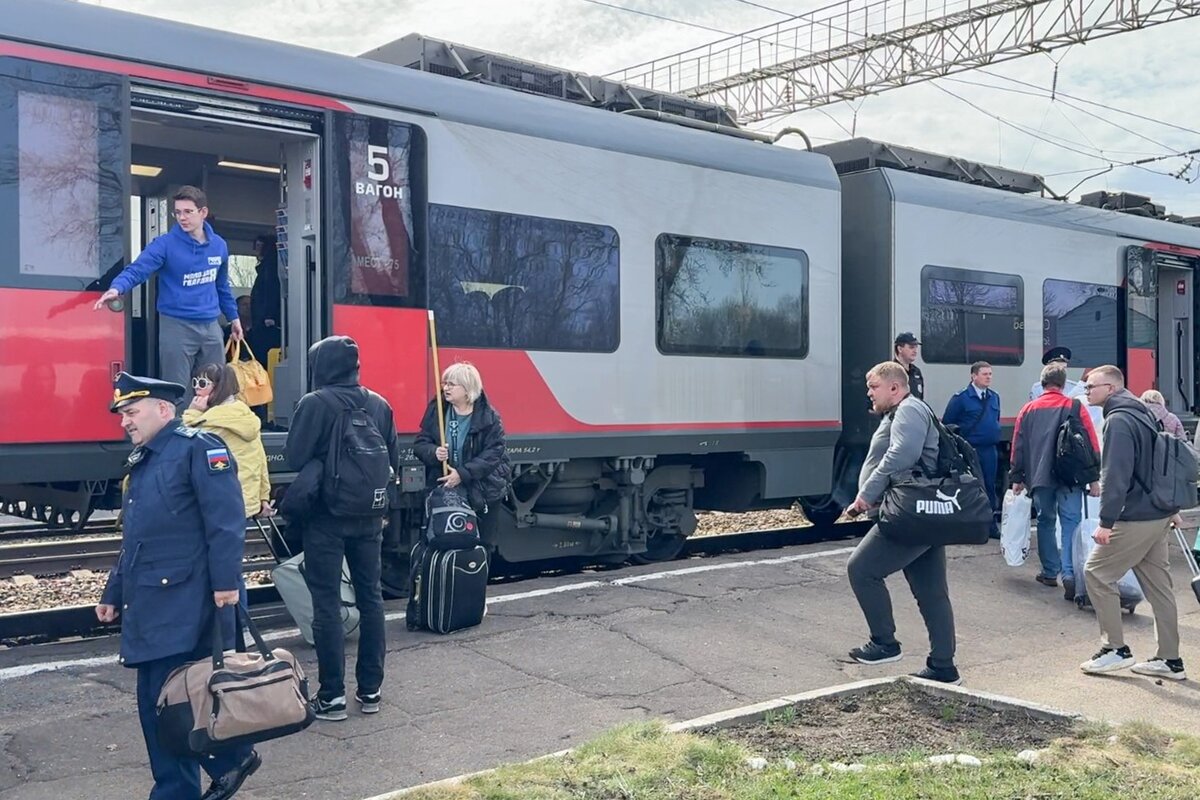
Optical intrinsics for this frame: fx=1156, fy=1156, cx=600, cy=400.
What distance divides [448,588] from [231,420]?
157 centimetres

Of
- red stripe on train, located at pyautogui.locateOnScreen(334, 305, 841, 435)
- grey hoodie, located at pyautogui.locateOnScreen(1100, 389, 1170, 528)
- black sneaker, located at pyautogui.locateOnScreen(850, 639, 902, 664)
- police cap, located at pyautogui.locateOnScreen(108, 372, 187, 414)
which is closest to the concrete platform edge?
black sneaker, located at pyautogui.locateOnScreen(850, 639, 902, 664)

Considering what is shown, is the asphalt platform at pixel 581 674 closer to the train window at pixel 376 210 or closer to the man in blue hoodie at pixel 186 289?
the man in blue hoodie at pixel 186 289

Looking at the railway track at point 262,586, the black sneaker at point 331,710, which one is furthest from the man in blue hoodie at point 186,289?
the black sneaker at point 331,710

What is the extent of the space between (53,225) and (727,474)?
5882 mm

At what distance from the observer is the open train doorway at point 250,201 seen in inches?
271

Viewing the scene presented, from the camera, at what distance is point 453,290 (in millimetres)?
7738

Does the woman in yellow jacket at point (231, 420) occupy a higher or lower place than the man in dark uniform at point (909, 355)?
→ lower

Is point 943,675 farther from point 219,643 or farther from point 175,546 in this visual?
point 175,546

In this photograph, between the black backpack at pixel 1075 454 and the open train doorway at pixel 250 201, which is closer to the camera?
the open train doorway at pixel 250 201

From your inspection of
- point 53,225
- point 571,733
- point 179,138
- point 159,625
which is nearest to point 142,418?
point 159,625

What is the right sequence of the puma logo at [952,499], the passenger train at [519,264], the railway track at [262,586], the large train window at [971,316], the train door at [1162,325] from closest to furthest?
the puma logo at [952,499], the passenger train at [519,264], the railway track at [262,586], the large train window at [971,316], the train door at [1162,325]

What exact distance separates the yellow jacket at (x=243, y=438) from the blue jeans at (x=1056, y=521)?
5.49m

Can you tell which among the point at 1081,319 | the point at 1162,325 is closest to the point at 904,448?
the point at 1081,319

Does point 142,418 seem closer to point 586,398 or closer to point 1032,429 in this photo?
point 586,398
